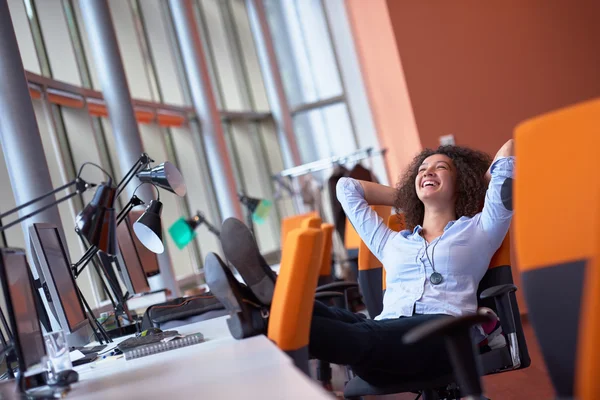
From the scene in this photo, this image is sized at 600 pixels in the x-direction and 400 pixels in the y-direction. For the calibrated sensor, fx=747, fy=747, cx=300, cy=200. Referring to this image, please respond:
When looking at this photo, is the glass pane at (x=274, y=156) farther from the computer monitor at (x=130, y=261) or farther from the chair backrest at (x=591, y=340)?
the chair backrest at (x=591, y=340)

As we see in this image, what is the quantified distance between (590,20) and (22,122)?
14.2ft

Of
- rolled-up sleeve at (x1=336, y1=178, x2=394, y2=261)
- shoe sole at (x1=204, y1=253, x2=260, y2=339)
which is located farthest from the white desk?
rolled-up sleeve at (x1=336, y1=178, x2=394, y2=261)

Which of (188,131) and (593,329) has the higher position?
(188,131)

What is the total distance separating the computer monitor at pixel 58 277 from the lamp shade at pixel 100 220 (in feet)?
0.53

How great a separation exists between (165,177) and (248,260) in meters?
0.75

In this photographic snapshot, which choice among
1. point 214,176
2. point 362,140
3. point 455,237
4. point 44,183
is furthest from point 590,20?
point 362,140

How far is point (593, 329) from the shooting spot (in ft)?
4.50

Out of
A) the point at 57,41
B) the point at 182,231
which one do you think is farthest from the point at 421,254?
the point at 57,41

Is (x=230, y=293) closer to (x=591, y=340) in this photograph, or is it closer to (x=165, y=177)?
(x=165, y=177)

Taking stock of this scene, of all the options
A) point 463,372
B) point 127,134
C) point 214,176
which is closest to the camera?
point 463,372

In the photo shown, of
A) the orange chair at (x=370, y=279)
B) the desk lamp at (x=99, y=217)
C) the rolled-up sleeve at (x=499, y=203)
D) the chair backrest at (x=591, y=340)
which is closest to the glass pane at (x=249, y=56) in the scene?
the orange chair at (x=370, y=279)

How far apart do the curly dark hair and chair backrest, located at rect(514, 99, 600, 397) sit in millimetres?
1414

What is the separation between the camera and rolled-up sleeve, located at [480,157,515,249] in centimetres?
280

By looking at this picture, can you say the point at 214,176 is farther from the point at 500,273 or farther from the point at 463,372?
the point at 463,372
